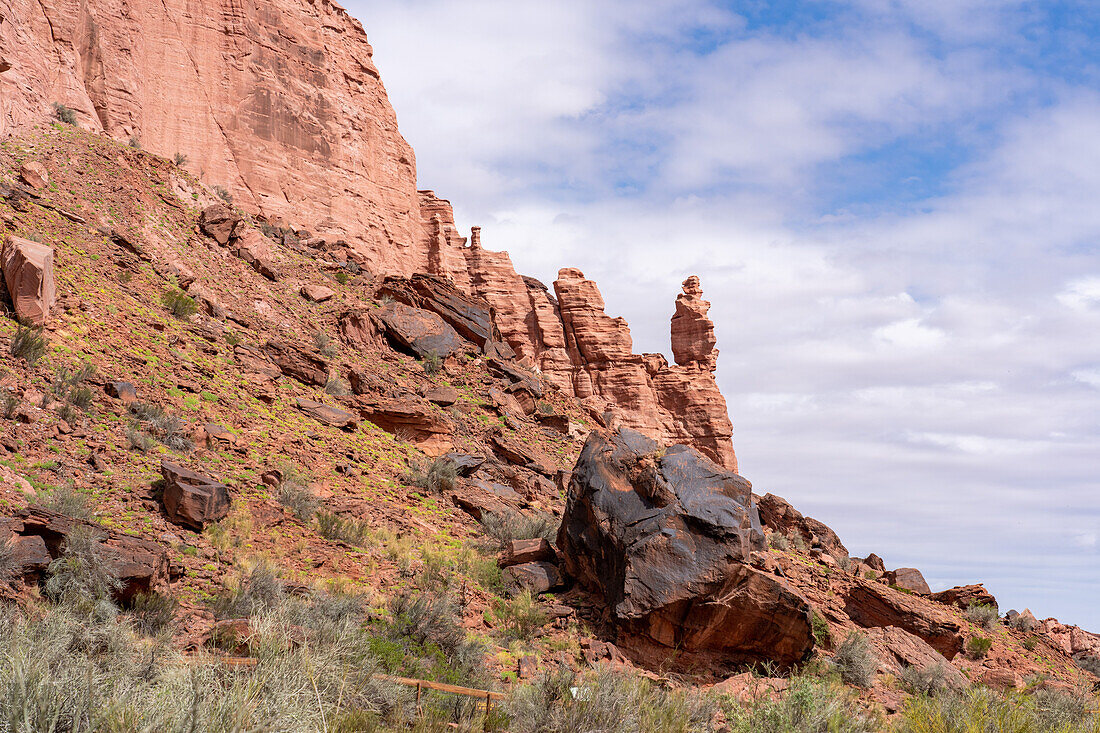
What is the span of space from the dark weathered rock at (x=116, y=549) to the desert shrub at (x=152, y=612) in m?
0.18

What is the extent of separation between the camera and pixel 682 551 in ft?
43.1

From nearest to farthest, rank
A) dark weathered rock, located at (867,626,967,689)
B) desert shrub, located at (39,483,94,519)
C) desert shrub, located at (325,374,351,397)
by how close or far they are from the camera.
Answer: desert shrub, located at (39,483,94,519) < dark weathered rock, located at (867,626,967,689) < desert shrub, located at (325,374,351,397)

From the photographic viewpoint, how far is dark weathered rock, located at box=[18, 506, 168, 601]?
33.3ft

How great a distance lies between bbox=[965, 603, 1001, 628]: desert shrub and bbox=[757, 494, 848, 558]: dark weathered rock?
5.38 m

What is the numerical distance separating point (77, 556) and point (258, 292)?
17621mm

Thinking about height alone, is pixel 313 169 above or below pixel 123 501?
above

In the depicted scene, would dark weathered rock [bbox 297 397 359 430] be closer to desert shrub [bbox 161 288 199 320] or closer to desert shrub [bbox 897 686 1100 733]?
desert shrub [bbox 161 288 199 320]

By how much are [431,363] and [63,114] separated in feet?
55.1

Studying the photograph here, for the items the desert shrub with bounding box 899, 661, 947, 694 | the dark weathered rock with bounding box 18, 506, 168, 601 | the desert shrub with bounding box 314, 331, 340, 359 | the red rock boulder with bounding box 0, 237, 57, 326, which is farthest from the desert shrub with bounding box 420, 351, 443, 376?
the desert shrub with bounding box 899, 661, 947, 694

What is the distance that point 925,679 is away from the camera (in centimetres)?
1309

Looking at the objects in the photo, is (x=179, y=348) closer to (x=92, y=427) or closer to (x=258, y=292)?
(x=92, y=427)

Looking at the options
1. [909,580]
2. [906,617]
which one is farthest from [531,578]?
[909,580]

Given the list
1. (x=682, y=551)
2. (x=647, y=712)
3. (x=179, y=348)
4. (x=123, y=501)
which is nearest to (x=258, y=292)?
(x=179, y=348)

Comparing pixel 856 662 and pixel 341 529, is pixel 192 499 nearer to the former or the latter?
pixel 341 529
